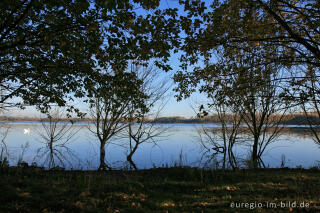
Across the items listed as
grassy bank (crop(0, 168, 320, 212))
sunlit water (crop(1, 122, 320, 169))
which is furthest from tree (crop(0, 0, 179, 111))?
sunlit water (crop(1, 122, 320, 169))

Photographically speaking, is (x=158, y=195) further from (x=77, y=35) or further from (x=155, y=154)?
(x=155, y=154)

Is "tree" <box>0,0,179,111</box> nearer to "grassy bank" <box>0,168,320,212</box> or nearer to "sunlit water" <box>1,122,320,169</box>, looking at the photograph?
"grassy bank" <box>0,168,320,212</box>

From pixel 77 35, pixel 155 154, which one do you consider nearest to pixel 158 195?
pixel 77 35

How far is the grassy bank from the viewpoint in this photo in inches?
143

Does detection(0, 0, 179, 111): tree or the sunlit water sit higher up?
detection(0, 0, 179, 111): tree

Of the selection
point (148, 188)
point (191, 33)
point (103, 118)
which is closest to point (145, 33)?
point (191, 33)

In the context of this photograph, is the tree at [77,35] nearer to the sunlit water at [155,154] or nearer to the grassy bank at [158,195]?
the grassy bank at [158,195]

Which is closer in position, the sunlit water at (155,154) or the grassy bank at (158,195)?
the grassy bank at (158,195)

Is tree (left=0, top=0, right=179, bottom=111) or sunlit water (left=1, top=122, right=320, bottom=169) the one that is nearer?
tree (left=0, top=0, right=179, bottom=111)

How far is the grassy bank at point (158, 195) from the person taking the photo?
364 centimetres

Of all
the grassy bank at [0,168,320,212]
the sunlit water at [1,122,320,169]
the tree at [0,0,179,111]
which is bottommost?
the sunlit water at [1,122,320,169]

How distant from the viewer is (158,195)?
463cm

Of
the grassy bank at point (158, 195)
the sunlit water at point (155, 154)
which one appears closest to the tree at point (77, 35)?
the grassy bank at point (158, 195)

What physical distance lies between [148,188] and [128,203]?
1311 mm
